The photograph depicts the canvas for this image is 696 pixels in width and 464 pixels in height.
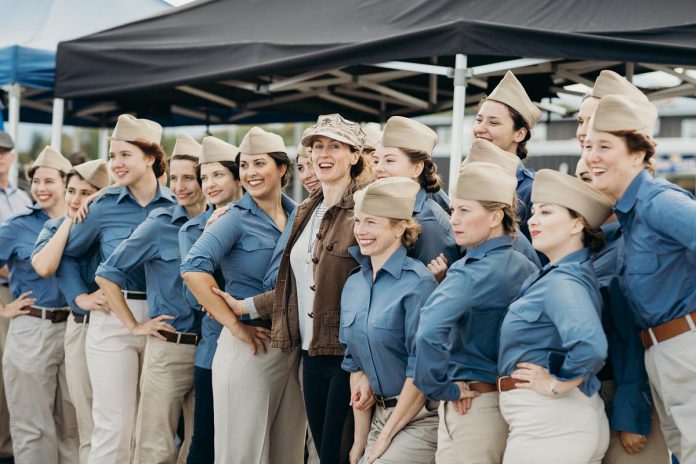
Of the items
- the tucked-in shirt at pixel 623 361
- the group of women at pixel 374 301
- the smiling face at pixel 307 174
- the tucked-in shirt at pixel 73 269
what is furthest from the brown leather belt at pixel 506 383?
the tucked-in shirt at pixel 73 269

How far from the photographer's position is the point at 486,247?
3.15 metres

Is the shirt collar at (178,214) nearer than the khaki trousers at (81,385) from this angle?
Yes

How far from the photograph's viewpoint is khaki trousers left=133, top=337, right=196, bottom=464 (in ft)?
15.1

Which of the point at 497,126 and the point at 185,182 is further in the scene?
the point at 185,182

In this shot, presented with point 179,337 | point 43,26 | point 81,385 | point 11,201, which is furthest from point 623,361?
point 43,26

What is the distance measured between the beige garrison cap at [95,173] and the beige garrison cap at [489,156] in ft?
8.51

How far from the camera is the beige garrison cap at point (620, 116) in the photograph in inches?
119

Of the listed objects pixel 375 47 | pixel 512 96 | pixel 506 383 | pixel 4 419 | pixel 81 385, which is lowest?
pixel 4 419

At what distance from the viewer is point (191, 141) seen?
193 inches

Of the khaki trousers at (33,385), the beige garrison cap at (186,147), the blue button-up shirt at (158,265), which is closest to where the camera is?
the blue button-up shirt at (158,265)

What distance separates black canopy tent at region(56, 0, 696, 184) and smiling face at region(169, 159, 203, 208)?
1032mm

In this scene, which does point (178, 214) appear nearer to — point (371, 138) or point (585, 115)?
point (371, 138)

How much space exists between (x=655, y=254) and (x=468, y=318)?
611 millimetres

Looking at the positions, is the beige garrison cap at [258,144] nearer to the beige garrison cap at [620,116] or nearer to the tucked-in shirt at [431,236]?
the tucked-in shirt at [431,236]
